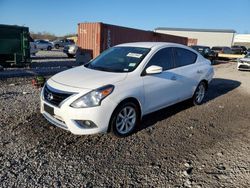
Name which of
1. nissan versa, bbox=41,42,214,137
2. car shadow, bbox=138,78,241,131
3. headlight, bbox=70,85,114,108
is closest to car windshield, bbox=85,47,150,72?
nissan versa, bbox=41,42,214,137

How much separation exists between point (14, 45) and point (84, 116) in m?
10.5

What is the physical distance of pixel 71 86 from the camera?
3.84 meters

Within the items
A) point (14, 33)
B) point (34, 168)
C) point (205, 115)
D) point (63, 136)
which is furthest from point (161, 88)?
point (14, 33)

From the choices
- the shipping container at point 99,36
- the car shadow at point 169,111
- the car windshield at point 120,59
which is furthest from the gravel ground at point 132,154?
the shipping container at point 99,36

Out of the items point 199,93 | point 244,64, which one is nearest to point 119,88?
point 199,93

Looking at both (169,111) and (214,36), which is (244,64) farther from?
(214,36)

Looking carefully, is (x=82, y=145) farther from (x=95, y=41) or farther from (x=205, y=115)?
(x=95, y=41)

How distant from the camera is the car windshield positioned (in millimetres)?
4475

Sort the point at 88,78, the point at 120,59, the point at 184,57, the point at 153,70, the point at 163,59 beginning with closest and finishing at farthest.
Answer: the point at 88,78 < the point at 153,70 < the point at 120,59 < the point at 163,59 < the point at 184,57

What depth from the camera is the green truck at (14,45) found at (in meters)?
12.0

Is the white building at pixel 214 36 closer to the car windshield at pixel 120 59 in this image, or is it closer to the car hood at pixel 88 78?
the car windshield at pixel 120 59

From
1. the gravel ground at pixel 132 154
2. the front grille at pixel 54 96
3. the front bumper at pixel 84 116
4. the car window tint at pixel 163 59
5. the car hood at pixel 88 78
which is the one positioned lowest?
the gravel ground at pixel 132 154

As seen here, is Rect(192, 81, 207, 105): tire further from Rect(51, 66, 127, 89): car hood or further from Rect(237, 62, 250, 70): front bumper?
Rect(237, 62, 250, 70): front bumper

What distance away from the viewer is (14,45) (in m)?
12.4
